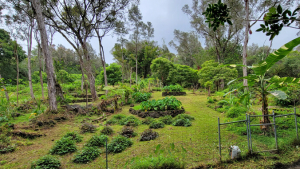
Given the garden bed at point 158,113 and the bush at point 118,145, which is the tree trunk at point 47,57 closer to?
the garden bed at point 158,113

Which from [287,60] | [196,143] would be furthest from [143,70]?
[196,143]

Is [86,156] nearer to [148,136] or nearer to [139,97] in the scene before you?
[148,136]

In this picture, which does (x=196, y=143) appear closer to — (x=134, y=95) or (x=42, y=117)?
(x=42, y=117)

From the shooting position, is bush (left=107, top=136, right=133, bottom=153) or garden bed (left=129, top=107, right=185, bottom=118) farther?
garden bed (left=129, top=107, right=185, bottom=118)

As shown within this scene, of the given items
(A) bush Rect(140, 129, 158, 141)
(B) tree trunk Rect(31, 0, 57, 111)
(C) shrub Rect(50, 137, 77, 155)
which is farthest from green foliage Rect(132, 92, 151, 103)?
(C) shrub Rect(50, 137, 77, 155)

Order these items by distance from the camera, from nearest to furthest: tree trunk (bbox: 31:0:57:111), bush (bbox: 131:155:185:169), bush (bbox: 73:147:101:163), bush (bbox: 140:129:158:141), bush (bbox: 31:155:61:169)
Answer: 1. bush (bbox: 131:155:185:169)
2. bush (bbox: 31:155:61:169)
3. bush (bbox: 73:147:101:163)
4. bush (bbox: 140:129:158:141)
5. tree trunk (bbox: 31:0:57:111)

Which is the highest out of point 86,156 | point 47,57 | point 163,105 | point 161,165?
point 47,57

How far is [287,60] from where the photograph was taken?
53.3 ft

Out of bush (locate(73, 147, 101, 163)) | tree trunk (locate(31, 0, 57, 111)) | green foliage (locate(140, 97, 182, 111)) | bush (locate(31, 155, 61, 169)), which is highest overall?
tree trunk (locate(31, 0, 57, 111))

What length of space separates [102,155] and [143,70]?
27819 mm

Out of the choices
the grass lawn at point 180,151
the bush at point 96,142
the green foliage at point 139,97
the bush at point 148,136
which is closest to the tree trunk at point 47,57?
the grass lawn at point 180,151

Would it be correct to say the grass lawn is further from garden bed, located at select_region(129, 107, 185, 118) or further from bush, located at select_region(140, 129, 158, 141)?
garden bed, located at select_region(129, 107, 185, 118)

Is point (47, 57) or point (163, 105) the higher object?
point (47, 57)

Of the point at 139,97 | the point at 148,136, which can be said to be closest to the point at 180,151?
the point at 148,136
